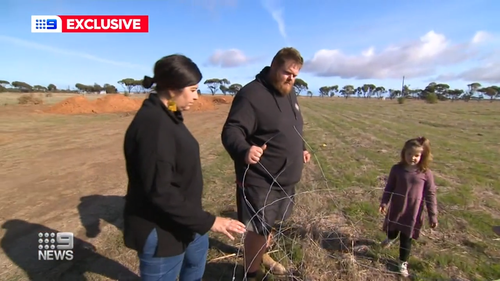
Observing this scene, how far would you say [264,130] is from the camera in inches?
90.0

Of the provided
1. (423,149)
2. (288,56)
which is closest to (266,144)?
(288,56)

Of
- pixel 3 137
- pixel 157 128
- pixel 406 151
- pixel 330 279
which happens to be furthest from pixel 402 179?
pixel 3 137

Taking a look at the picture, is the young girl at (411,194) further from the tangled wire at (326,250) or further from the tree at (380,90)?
the tree at (380,90)

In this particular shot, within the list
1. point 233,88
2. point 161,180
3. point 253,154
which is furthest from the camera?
point 233,88

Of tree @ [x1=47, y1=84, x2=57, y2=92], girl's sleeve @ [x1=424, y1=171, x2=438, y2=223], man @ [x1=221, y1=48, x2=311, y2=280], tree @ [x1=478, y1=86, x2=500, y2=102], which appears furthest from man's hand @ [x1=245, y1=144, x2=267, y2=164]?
tree @ [x1=478, y1=86, x2=500, y2=102]

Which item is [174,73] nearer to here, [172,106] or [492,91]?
[172,106]

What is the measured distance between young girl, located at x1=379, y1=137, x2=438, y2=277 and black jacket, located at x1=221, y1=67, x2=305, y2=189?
1.23 meters

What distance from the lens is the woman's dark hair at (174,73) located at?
147 cm

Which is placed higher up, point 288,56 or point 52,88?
point 52,88

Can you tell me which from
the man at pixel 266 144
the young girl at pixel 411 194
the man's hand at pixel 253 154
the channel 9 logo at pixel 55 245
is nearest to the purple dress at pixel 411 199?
the young girl at pixel 411 194

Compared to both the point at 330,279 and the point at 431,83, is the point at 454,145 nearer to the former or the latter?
the point at 330,279

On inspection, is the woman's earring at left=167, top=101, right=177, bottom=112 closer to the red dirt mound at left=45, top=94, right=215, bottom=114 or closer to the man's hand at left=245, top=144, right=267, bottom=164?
the man's hand at left=245, top=144, right=267, bottom=164

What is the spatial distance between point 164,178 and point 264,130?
1.06 m

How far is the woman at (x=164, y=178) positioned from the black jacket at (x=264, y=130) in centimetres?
62
